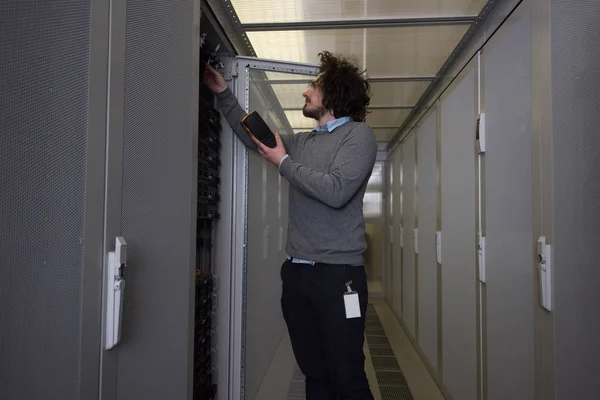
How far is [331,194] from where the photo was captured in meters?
1.47

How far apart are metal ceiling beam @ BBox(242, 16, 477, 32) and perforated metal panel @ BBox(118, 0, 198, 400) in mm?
890

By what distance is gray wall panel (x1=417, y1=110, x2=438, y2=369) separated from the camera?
3.11 metres

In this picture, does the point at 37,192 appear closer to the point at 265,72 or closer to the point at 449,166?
the point at 265,72

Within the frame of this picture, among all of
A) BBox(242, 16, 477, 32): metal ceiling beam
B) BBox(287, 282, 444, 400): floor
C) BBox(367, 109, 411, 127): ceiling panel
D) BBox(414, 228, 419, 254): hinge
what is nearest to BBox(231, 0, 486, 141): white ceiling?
BBox(242, 16, 477, 32): metal ceiling beam

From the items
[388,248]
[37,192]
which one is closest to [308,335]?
[37,192]

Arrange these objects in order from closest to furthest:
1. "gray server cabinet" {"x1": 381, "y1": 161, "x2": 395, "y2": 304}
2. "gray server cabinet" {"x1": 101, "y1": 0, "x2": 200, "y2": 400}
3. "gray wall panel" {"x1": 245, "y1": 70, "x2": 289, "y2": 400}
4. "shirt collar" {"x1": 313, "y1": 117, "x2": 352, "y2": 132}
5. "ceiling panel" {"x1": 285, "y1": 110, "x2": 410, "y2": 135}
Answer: "gray server cabinet" {"x1": 101, "y1": 0, "x2": 200, "y2": 400}, "shirt collar" {"x1": 313, "y1": 117, "x2": 352, "y2": 132}, "gray wall panel" {"x1": 245, "y1": 70, "x2": 289, "y2": 400}, "ceiling panel" {"x1": 285, "y1": 110, "x2": 410, "y2": 135}, "gray server cabinet" {"x1": 381, "y1": 161, "x2": 395, "y2": 304}

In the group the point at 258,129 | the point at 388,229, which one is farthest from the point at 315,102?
the point at 388,229

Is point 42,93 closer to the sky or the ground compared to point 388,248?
closer to the sky

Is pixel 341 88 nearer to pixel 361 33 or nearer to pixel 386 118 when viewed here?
pixel 361 33

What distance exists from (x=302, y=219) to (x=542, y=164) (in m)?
0.90

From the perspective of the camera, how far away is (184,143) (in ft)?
3.87

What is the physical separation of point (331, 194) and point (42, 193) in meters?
1.01

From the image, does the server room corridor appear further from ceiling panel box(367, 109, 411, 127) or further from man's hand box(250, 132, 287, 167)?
ceiling panel box(367, 109, 411, 127)

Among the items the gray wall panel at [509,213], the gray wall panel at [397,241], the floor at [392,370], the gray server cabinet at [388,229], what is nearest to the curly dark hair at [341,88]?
the gray wall panel at [509,213]
